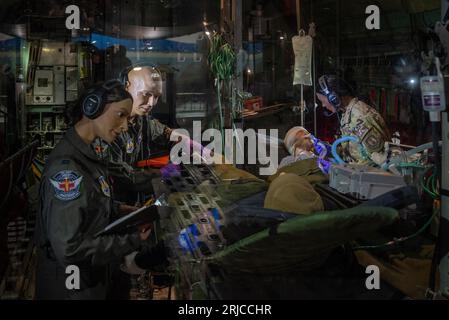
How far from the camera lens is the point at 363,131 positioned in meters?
3.20

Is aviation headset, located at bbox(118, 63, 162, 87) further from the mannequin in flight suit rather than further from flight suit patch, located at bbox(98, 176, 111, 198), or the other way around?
flight suit patch, located at bbox(98, 176, 111, 198)

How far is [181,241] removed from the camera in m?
2.68

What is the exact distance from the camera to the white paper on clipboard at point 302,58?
3.29 metres

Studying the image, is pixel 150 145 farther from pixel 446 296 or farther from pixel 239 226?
pixel 446 296

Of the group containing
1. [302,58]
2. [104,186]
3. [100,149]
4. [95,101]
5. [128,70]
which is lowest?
[104,186]

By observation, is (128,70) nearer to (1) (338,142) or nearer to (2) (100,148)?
(2) (100,148)

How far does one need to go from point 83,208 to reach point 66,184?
0.49ft

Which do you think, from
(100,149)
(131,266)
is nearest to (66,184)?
(100,149)

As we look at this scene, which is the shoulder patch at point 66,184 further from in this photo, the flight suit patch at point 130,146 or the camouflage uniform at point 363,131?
the camouflage uniform at point 363,131

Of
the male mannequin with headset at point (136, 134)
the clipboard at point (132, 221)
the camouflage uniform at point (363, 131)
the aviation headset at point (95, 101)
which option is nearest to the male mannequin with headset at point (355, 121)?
the camouflage uniform at point (363, 131)

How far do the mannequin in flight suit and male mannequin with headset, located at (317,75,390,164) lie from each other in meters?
1.34
